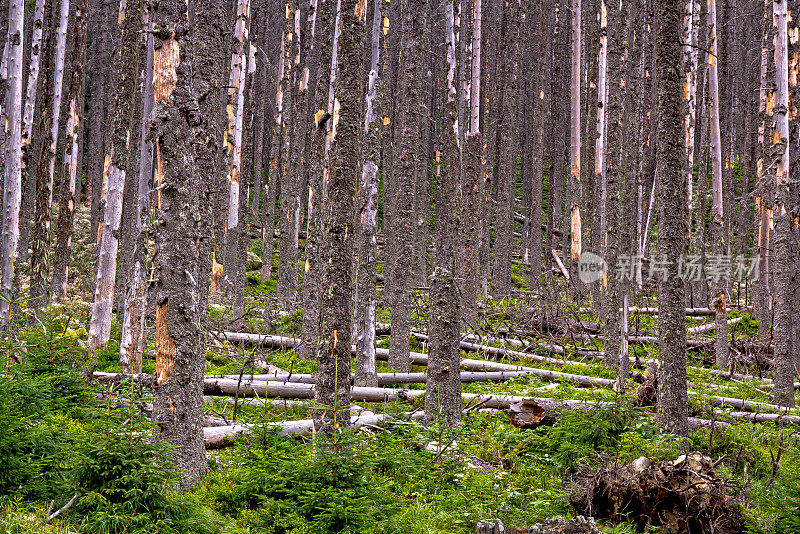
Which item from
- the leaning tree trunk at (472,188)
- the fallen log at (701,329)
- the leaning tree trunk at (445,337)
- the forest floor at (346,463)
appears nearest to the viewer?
the forest floor at (346,463)

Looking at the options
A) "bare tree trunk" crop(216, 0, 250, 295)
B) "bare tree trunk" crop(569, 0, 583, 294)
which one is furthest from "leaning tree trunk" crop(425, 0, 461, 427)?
"bare tree trunk" crop(569, 0, 583, 294)

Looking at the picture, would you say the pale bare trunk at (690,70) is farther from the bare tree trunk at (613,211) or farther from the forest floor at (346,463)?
the forest floor at (346,463)

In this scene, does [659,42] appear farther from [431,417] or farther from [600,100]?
[600,100]

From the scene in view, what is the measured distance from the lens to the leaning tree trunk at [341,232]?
5.67m

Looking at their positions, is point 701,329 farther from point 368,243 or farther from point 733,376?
point 368,243

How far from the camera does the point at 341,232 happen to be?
570cm

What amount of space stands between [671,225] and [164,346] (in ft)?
17.8

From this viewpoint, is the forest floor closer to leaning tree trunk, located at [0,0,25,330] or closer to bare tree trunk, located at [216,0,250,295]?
leaning tree trunk, located at [0,0,25,330]

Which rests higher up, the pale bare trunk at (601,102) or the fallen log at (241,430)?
the pale bare trunk at (601,102)

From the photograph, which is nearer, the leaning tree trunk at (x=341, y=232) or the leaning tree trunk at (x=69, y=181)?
the leaning tree trunk at (x=341, y=232)

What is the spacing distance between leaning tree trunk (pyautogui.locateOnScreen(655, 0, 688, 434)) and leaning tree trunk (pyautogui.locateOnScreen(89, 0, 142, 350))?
306 inches

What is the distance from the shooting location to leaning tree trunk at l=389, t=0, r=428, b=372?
31.6 feet

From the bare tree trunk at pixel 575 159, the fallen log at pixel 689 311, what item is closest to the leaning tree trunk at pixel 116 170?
the fallen log at pixel 689 311

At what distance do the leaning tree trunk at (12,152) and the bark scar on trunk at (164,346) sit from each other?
5.43 metres
